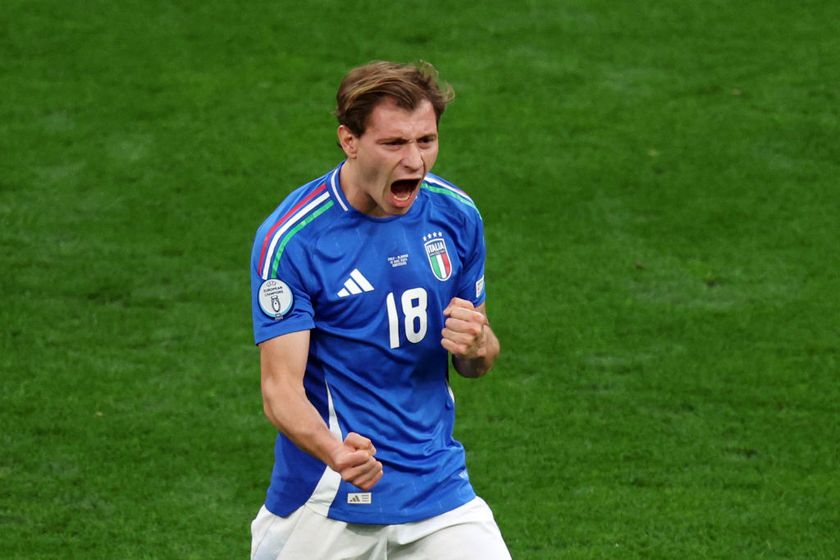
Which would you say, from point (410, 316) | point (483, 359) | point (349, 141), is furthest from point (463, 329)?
point (349, 141)

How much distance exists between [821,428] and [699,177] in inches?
149

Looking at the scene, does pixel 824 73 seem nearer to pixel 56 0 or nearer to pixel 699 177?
pixel 699 177

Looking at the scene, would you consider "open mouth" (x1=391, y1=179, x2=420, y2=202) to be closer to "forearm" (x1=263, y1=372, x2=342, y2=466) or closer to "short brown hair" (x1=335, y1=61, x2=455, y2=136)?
"short brown hair" (x1=335, y1=61, x2=455, y2=136)

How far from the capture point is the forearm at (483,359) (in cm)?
513

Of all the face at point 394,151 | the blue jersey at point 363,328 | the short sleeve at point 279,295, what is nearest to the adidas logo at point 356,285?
the blue jersey at point 363,328

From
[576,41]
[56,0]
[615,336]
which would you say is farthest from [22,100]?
[615,336]

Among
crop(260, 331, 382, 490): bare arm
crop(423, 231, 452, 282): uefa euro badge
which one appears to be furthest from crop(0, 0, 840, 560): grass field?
crop(260, 331, 382, 490): bare arm

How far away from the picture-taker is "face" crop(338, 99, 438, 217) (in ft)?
16.0

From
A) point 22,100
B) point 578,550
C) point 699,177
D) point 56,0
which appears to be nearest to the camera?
point 578,550

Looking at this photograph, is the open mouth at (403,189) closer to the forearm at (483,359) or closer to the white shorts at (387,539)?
the forearm at (483,359)

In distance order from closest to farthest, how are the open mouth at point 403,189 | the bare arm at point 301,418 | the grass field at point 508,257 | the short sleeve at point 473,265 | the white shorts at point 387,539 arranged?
the bare arm at point 301,418
the open mouth at point 403,189
the white shorts at point 387,539
the short sleeve at point 473,265
the grass field at point 508,257

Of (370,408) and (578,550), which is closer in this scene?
(370,408)

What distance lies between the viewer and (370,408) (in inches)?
198

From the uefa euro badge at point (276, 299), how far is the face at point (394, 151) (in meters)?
0.41
